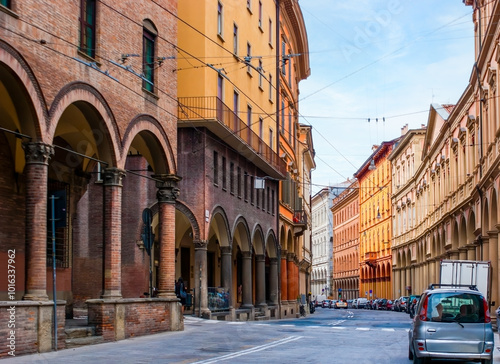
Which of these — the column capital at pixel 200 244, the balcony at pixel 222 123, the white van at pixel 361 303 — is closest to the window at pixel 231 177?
the balcony at pixel 222 123

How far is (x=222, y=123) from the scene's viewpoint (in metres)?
34.3

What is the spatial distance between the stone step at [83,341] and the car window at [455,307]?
8.37 metres

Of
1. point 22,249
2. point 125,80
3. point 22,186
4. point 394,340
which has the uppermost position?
point 125,80

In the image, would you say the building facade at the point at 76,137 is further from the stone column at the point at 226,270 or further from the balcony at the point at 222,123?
the stone column at the point at 226,270

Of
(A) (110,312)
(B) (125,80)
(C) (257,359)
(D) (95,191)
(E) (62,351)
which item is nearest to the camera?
(C) (257,359)

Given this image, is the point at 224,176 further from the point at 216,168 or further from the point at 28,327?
Result: the point at 28,327

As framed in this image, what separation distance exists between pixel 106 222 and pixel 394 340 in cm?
889

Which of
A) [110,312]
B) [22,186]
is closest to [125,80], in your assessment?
[22,186]

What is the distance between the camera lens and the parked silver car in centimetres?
1571

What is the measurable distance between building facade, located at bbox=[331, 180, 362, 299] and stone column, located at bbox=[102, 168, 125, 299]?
86.7 m

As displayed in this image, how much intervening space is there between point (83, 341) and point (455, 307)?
29.8 feet

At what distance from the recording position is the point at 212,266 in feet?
145

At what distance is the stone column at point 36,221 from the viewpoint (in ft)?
60.8

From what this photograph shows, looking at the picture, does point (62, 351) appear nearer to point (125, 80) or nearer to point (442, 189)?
point (125, 80)
